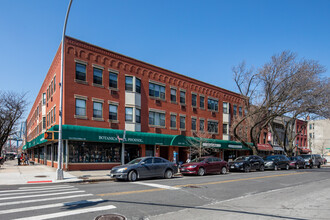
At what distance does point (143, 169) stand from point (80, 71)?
1160cm

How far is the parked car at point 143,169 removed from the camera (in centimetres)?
1450

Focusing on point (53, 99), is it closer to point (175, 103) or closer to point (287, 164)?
point (175, 103)

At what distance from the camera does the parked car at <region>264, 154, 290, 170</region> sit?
1036 inches

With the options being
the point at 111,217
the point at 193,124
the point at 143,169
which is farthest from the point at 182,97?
the point at 111,217

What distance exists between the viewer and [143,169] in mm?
15219

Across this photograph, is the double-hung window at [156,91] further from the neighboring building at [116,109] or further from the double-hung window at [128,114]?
the double-hung window at [128,114]

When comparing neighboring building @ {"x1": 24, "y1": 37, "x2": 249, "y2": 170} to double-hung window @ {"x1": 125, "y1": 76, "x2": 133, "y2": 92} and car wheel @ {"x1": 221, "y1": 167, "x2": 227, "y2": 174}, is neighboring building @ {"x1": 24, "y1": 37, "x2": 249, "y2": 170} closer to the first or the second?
double-hung window @ {"x1": 125, "y1": 76, "x2": 133, "y2": 92}

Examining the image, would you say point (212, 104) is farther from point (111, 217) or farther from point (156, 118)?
point (111, 217)

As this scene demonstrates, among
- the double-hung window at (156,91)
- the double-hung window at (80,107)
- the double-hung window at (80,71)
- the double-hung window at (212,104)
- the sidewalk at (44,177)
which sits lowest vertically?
the sidewalk at (44,177)

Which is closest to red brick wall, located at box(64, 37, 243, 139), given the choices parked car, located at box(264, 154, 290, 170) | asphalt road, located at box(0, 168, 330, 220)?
parked car, located at box(264, 154, 290, 170)

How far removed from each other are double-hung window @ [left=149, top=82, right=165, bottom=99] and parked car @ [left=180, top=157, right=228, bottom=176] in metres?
10.3

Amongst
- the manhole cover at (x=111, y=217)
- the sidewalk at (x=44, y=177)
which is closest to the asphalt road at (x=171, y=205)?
the manhole cover at (x=111, y=217)

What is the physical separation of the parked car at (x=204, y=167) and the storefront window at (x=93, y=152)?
754 centimetres

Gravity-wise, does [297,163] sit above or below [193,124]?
below
